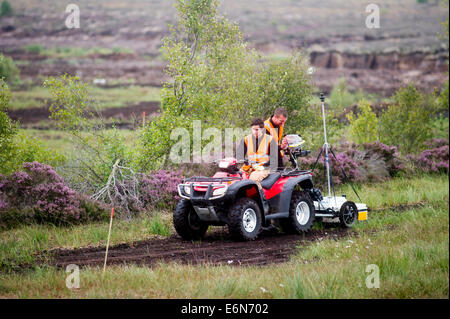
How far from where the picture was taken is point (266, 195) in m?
12.0

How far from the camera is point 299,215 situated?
12.6 meters

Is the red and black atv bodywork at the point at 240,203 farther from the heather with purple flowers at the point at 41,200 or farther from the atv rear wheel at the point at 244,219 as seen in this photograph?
the heather with purple flowers at the point at 41,200

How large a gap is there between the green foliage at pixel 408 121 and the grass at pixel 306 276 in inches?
430

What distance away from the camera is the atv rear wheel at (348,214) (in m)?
12.7

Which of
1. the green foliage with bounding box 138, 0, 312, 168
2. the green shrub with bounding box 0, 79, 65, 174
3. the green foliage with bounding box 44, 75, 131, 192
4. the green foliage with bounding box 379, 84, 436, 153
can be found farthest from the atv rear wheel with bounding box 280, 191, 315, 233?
the green foliage with bounding box 379, 84, 436, 153

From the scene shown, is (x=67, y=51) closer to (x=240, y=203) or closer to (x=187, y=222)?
(x=187, y=222)

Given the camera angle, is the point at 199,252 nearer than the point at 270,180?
Yes

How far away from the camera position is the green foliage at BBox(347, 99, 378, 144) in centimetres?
2186

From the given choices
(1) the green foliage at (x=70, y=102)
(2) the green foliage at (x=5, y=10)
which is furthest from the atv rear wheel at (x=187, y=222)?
(2) the green foliage at (x=5, y=10)

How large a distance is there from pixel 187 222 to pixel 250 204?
4.88 feet

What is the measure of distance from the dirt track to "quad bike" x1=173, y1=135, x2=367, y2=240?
0.31 metres

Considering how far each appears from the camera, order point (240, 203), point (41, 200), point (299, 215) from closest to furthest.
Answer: point (240, 203) → point (299, 215) → point (41, 200)

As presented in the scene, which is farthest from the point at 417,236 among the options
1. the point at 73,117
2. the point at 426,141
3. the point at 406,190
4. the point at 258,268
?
the point at 426,141

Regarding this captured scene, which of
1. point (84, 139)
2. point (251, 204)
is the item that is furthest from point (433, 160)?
point (84, 139)
